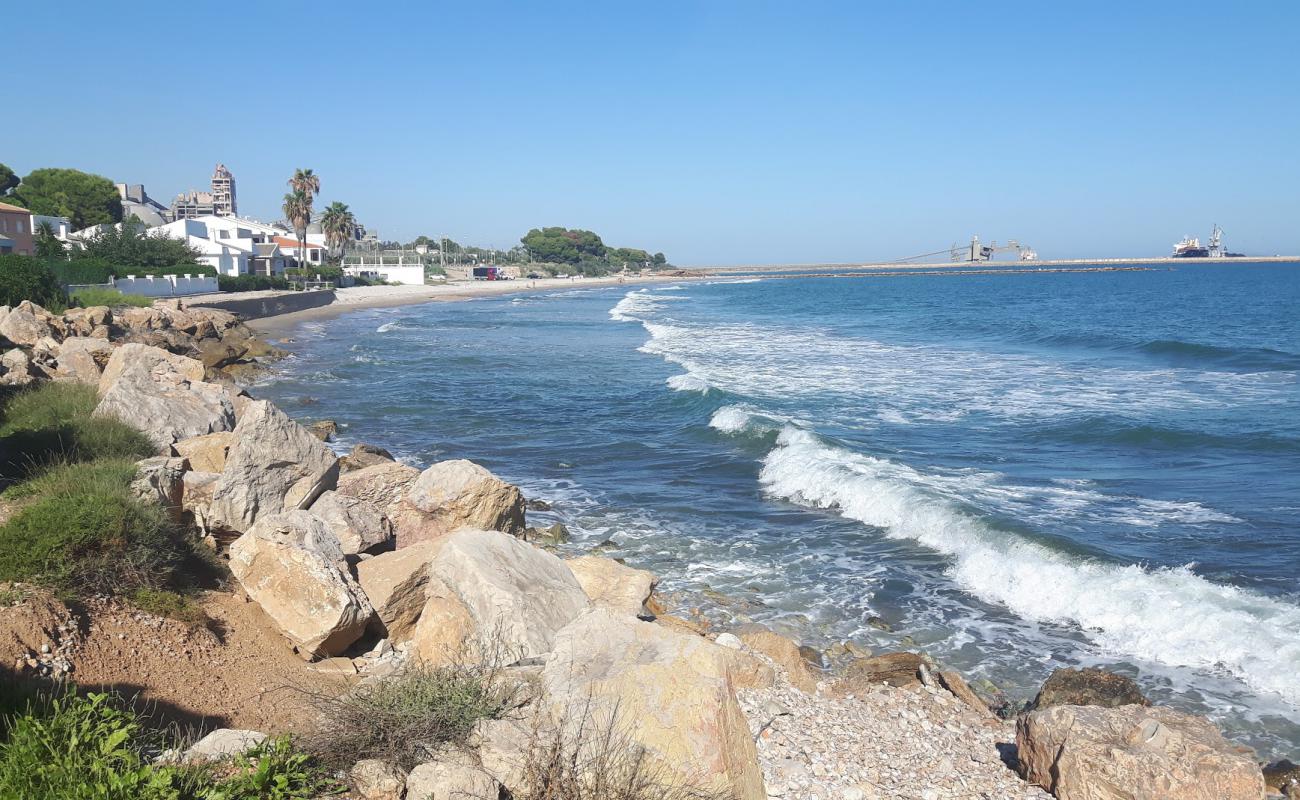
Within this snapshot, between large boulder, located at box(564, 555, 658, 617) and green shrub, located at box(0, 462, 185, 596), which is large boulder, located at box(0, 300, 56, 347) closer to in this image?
green shrub, located at box(0, 462, 185, 596)

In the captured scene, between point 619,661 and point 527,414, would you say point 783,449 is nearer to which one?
point 527,414

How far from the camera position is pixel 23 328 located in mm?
22500

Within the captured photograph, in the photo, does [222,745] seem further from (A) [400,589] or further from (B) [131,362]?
(B) [131,362]

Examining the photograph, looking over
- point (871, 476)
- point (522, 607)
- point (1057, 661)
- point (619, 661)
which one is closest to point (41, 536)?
point (522, 607)

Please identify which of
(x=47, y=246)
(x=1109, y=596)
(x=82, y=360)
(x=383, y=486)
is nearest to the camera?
(x=383, y=486)

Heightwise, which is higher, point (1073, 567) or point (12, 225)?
point (12, 225)

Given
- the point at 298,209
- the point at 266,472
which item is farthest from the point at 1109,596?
the point at 298,209

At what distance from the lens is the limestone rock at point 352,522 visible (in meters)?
9.38

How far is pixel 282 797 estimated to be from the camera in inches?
180

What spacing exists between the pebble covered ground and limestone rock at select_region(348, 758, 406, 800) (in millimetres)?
2638

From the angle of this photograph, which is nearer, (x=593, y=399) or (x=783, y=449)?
(x=783, y=449)

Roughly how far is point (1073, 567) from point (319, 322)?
165 feet

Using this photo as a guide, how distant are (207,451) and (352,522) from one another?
3223mm

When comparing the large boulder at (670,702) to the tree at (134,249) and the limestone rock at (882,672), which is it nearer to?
the limestone rock at (882,672)
